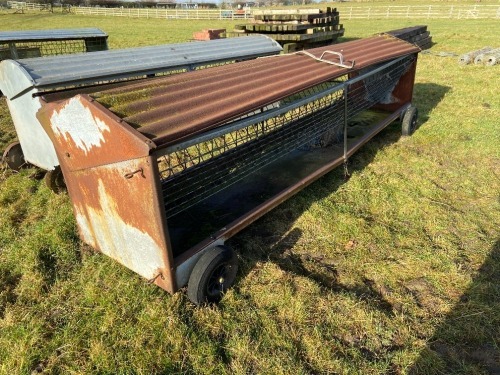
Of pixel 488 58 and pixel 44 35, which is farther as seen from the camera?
pixel 488 58

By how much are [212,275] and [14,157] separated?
14.1 feet

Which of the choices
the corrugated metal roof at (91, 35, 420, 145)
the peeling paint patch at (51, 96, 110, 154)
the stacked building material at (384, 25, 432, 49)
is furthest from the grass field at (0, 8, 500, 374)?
the stacked building material at (384, 25, 432, 49)

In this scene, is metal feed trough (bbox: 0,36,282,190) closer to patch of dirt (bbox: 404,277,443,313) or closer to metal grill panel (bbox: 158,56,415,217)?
metal grill panel (bbox: 158,56,415,217)

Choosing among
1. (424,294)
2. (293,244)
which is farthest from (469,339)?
(293,244)

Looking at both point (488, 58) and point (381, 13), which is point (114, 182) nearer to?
point (488, 58)

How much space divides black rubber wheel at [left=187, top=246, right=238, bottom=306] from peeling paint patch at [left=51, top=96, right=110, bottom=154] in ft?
4.04

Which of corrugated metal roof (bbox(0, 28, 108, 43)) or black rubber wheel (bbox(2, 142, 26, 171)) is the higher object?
corrugated metal roof (bbox(0, 28, 108, 43))

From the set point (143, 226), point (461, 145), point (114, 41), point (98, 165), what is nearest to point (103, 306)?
point (143, 226)

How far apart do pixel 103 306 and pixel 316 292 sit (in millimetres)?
1851

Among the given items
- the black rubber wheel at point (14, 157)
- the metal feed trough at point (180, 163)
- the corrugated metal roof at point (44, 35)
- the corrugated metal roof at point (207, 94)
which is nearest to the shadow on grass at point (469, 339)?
the metal feed trough at point (180, 163)

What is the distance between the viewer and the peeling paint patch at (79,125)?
256 cm

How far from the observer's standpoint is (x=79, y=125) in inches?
105

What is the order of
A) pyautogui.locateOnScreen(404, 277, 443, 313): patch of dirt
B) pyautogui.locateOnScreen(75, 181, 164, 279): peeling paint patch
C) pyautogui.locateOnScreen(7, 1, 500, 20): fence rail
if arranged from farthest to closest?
pyautogui.locateOnScreen(7, 1, 500, 20): fence rail → pyautogui.locateOnScreen(404, 277, 443, 313): patch of dirt → pyautogui.locateOnScreen(75, 181, 164, 279): peeling paint patch

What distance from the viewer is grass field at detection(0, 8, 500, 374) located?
268cm
